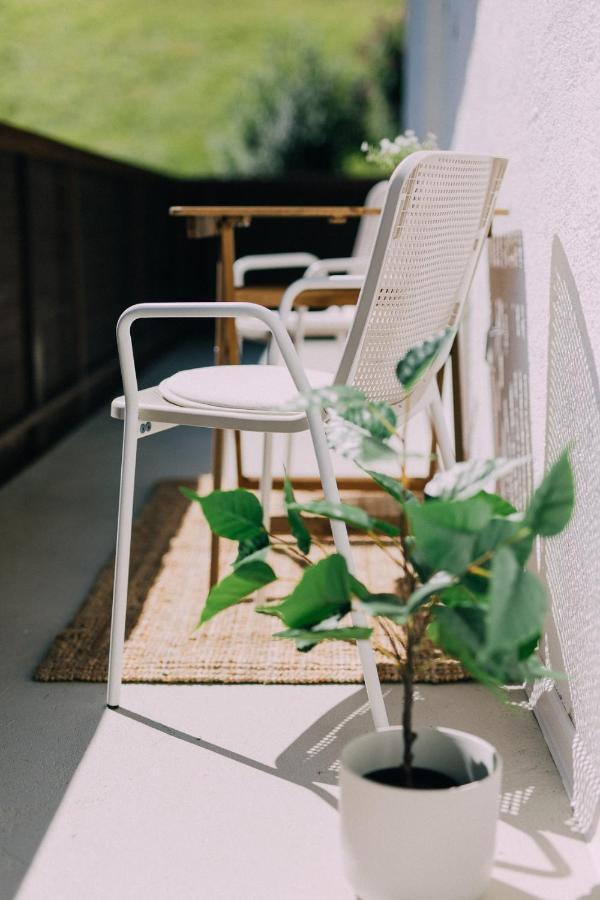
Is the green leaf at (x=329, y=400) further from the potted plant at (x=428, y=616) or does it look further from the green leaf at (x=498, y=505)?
the green leaf at (x=498, y=505)

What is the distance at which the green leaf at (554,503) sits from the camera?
1171 mm

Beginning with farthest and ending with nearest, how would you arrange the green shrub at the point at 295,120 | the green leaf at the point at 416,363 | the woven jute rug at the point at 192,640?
the green shrub at the point at 295,120 < the woven jute rug at the point at 192,640 < the green leaf at the point at 416,363

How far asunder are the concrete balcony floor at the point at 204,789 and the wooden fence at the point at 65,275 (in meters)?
1.55

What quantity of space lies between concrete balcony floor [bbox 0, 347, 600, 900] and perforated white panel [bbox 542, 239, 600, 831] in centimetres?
11

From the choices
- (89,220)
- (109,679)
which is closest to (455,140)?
(89,220)

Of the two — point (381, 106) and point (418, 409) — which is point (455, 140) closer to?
point (418, 409)

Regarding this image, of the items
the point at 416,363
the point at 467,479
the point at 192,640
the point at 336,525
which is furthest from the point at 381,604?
the point at 192,640

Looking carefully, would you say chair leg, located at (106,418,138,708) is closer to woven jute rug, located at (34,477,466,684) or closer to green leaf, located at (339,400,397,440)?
woven jute rug, located at (34,477,466,684)

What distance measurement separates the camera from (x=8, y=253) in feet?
11.6

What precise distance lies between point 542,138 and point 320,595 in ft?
3.43

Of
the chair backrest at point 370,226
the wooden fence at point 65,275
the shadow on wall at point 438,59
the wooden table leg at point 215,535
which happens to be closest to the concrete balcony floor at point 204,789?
the wooden table leg at point 215,535

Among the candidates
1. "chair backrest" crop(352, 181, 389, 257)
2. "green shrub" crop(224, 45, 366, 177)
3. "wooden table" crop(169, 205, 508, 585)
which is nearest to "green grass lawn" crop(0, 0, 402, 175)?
"green shrub" crop(224, 45, 366, 177)

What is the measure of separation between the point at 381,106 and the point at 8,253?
1373cm

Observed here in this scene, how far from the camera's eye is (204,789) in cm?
160
